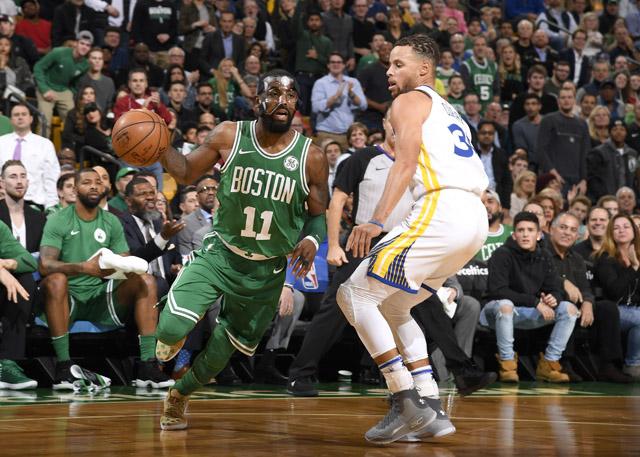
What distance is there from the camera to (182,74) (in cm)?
1414

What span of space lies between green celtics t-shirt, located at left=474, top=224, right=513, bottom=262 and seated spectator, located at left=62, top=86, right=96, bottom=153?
4.89 metres

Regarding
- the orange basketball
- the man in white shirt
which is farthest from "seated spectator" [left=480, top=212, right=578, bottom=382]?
the orange basketball

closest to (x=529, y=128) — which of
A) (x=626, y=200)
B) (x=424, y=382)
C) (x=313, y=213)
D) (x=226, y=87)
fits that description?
(x=626, y=200)

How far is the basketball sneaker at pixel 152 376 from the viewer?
8820 mm

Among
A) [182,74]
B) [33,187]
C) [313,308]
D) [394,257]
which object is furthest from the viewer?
[182,74]

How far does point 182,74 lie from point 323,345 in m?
6.56

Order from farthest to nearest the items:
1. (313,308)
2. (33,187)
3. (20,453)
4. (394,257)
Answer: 1. (33,187)
2. (313,308)
3. (394,257)
4. (20,453)

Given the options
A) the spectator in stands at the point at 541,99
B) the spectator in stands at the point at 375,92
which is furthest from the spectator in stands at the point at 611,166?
the spectator in stands at the point at 375,92

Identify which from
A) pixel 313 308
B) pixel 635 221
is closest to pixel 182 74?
pixel 313 308

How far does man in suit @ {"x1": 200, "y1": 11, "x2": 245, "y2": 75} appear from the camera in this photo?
15422mm

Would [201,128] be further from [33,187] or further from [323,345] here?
[323,345]

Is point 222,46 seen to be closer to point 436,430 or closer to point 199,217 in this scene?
point 199,217

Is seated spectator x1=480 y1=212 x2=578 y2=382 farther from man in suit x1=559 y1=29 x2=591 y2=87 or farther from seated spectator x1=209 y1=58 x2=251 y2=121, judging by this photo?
man in suit x1=559 y1=29 x2=591 y2=87

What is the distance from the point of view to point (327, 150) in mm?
12961
